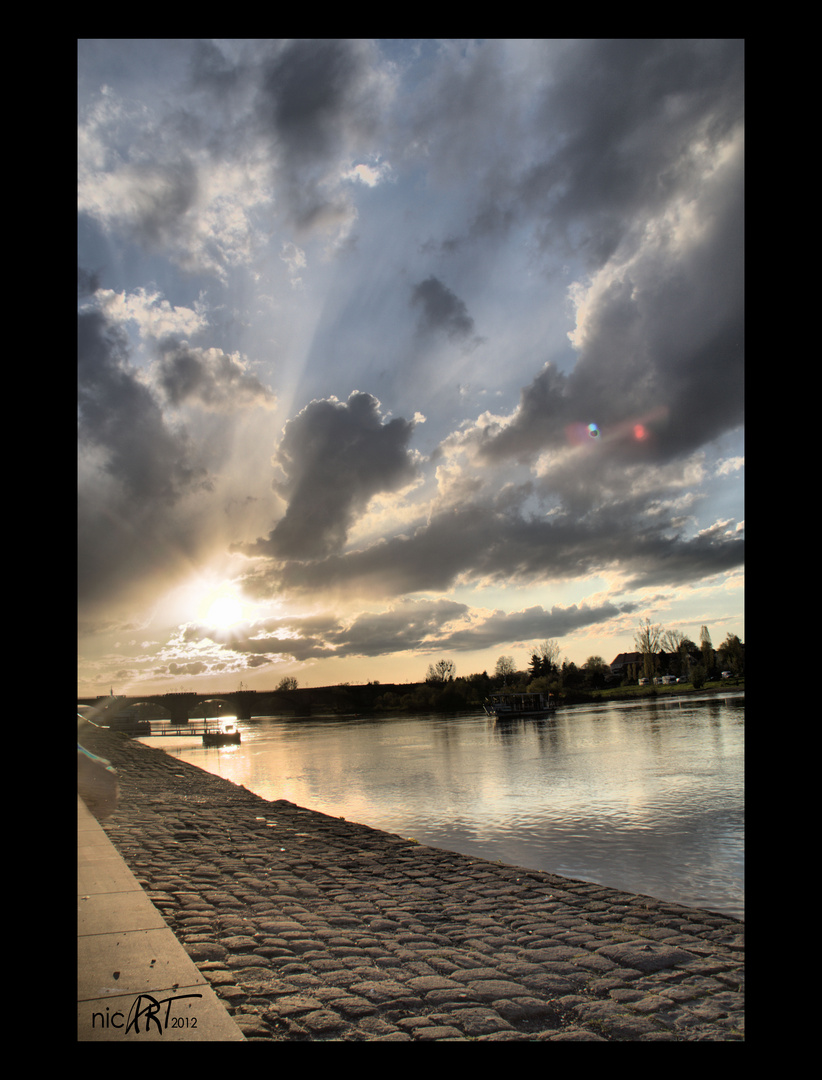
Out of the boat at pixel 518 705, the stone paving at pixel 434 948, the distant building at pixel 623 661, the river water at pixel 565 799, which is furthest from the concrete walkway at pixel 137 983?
the distant building at pixel 623 661

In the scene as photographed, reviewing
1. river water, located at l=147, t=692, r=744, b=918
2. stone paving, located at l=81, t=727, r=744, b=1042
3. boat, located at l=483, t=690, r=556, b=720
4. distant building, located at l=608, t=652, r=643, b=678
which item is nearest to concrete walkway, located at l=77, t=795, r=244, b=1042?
stone paving, located at l=81, t=727, r=744, b=1042

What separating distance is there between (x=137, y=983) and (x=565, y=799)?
1861 centimetres

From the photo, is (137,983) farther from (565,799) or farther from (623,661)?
(623,661)

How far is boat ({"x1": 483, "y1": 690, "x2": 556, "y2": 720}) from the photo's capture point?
90.6 meters

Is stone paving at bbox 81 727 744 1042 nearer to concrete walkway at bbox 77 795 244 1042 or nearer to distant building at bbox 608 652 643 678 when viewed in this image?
concrete walkway at bbox 77 795 244 1042

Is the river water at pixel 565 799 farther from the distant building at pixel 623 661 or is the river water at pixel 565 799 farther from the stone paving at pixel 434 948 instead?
the distant building at pixel 623 661

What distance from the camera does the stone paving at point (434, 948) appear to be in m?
4.16

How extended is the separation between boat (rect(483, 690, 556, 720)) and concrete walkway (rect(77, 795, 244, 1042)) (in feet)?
280

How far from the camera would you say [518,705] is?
98875 millimetres

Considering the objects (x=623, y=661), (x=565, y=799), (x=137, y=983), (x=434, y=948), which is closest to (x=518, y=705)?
(x=623, y=661)
